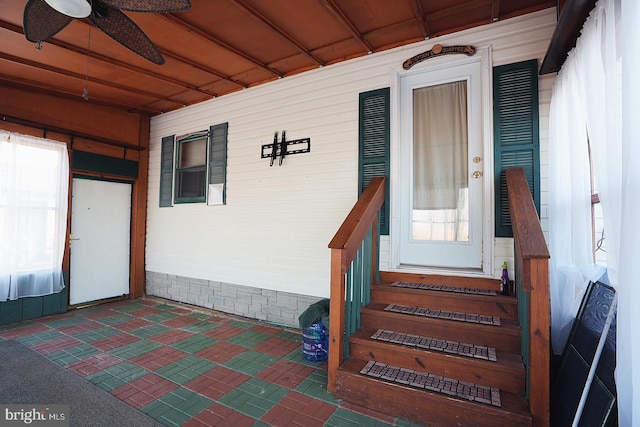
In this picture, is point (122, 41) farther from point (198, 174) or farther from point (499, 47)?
point (499, 47)

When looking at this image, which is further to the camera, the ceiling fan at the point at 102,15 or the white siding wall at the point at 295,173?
the white siding wall at the point at 295,173

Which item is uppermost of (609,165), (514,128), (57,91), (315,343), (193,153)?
(57,91)

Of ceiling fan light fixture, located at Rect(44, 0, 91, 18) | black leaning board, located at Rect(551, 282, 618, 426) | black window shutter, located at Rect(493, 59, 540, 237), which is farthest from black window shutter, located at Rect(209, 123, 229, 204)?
black leaning board, located at Rect(551, 282, 618, 426)

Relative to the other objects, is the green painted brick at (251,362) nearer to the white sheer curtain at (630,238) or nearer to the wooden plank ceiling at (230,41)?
the white sheer curtain at (630,238)

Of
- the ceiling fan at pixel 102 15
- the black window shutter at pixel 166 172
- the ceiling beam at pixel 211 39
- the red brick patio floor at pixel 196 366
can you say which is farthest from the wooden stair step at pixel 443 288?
the black window shutter at pixel 166 172

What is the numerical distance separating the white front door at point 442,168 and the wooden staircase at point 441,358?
393 millimetres

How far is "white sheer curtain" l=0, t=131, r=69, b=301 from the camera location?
4059 mm

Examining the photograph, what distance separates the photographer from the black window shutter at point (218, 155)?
15.6 ft

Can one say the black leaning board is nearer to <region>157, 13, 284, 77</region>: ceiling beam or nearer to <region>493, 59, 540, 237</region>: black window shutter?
<region>493, 59, 540, 237</region>: black window shutter

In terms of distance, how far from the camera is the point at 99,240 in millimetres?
5203

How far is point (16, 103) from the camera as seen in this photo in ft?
14.1

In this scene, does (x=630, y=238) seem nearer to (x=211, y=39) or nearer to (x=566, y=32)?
(x=566, y=32)

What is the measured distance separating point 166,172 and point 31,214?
1.91 m


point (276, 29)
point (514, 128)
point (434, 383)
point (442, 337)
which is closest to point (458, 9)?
point (514, 128)
